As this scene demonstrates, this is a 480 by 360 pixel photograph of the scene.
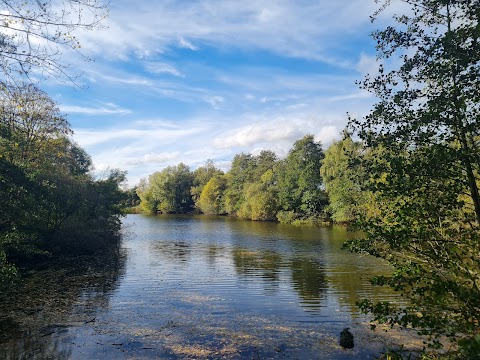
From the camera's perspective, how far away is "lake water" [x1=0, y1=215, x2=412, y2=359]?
980cm

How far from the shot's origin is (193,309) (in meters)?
13.6

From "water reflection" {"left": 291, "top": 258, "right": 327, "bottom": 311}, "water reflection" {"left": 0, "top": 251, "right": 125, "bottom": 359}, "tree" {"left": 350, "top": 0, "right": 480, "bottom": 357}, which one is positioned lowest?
"water reflection" {"left": 291, "top": 258, "right": 327, "bottom": 311}

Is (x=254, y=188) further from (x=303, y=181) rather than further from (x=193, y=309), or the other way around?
(x=193, y=309)

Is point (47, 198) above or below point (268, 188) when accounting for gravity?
below

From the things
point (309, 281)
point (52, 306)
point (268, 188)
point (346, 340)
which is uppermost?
point (268, 188)

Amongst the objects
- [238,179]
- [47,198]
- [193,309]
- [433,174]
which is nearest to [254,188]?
[238,179]

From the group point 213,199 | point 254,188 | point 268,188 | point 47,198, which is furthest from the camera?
point 213,199

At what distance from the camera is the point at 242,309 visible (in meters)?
13.7

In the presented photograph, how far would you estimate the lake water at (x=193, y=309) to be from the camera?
9.80m

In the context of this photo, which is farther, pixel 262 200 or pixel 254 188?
pixel 254 188

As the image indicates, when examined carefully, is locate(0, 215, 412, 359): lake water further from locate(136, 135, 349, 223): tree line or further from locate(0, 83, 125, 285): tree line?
locate(136, 135, 349, 223): tree line

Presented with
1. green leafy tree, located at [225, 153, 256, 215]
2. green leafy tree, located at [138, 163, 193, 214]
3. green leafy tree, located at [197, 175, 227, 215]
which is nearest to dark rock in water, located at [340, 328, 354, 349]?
green leafy tree, located at [225, 153, 256, 215]

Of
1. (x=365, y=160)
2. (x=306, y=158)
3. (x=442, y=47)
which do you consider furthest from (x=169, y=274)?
(x=306, y=158)

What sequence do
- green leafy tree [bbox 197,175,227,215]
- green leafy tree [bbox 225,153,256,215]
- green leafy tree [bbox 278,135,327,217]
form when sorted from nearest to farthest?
green leafy tree [bbox 278,135,327,217], green leafy tree [bbox 225,153,256,215], green leafy tree [bbox 197,175,227,215]
